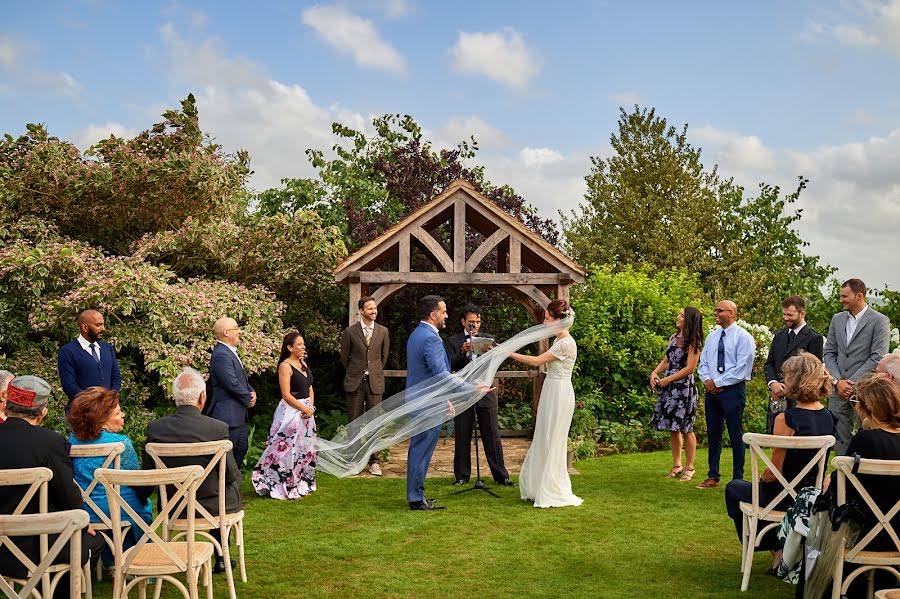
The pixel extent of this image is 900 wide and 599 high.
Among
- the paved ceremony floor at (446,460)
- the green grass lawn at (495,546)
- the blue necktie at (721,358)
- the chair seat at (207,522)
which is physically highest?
the blue necktie at (721,358)

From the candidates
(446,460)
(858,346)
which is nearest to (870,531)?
(858,346)

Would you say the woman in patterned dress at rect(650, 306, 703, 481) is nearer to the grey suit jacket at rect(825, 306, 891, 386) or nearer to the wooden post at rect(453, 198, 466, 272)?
the grey suit jacket at rect(825, 306, 891, 386)

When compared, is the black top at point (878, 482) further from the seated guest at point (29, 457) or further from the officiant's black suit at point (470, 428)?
the officiant's black suit at point (470, 428)

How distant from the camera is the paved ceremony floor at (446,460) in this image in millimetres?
10148

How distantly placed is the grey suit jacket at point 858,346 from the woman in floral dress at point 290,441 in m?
5.36

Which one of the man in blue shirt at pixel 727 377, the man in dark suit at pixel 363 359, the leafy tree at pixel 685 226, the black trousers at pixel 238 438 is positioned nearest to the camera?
the black trousers at pixel 238 438

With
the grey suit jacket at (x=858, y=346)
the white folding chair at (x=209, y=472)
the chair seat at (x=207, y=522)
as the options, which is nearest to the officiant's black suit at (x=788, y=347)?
the grey suit jacket at (x=858, y=346)

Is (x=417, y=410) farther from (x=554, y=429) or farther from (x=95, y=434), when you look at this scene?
(x=95, y=434)

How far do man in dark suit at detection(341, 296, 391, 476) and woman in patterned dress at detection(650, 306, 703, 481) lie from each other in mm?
3326

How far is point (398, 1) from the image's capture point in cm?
1015

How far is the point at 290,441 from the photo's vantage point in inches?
350

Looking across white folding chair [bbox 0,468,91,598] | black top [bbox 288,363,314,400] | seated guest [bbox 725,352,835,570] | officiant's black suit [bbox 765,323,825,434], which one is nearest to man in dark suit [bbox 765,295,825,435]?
officiant's black suit [bbox 765,323,825,434]

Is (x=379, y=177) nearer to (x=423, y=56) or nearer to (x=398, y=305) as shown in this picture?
(x=398, y=305)

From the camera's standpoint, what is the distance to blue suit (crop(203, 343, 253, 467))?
7484 millimetres
